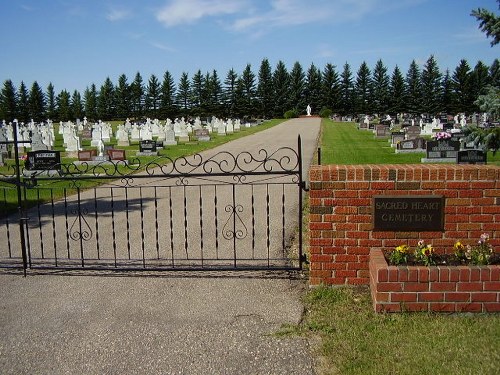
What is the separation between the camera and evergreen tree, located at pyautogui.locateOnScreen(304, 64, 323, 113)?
289 feet

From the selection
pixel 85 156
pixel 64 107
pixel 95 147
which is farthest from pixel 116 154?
pixel 64 107

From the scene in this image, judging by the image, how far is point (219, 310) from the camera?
4723mm

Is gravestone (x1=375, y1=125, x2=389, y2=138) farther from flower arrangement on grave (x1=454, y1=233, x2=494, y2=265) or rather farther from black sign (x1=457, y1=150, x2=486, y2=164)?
flower arrangement on grave (x1=454, y1=233, x2=494, y2=265)

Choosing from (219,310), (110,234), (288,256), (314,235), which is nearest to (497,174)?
(314,235)

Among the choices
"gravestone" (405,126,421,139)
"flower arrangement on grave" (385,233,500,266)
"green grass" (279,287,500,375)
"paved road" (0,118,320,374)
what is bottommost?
"paved road" (0,118,320,374)

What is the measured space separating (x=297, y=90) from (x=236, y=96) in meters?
11.6

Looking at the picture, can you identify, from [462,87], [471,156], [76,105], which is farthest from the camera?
[76,105]

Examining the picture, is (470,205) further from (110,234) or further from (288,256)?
(110,234)

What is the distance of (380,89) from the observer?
274 ft

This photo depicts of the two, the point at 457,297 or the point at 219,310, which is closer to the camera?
the point at 457,297

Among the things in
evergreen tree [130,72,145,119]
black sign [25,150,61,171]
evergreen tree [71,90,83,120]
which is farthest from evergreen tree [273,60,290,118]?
black sign [25,150,61,171]

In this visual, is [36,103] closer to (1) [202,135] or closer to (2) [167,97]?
(2) [167,97]

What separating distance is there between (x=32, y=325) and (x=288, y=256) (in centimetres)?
327

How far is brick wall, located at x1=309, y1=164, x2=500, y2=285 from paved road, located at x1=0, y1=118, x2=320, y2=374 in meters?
0.56
